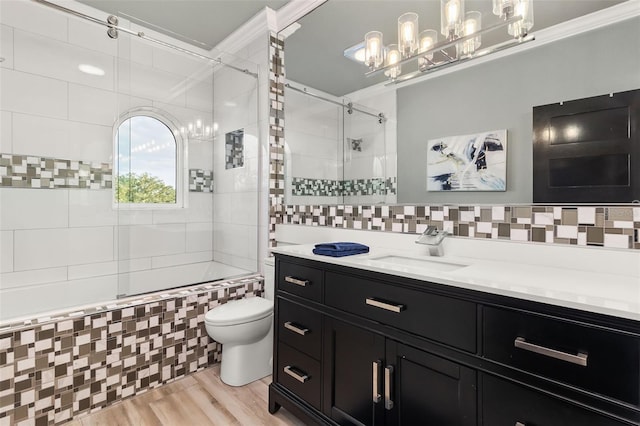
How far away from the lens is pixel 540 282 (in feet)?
3.36

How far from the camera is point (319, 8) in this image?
228cm

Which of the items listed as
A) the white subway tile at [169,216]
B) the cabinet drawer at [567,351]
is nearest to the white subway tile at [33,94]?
the white subway tile at [169,216]

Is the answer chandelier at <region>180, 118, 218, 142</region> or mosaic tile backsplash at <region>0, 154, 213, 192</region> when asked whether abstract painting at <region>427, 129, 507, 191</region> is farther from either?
mosaic tile backsplash at <region>0, 154, 213, 192</region>

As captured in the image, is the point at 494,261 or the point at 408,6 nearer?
the point at 494,261

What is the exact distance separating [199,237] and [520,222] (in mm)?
2616

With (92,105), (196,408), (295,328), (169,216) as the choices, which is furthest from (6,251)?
(295,328)

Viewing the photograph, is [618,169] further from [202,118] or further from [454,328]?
[202,118]

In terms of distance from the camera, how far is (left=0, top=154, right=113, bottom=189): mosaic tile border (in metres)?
2.27

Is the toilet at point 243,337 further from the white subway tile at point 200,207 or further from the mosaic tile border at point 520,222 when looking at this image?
the white subway tile at point 200,207

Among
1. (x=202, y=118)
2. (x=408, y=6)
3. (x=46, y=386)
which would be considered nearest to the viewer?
(x=46, y=386)

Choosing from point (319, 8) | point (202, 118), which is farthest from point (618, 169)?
point (202, 118)

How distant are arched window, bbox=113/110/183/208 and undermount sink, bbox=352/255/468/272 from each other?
2.18 m

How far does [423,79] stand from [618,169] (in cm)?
96

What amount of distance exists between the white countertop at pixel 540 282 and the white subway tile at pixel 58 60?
A: 8.05 ft
